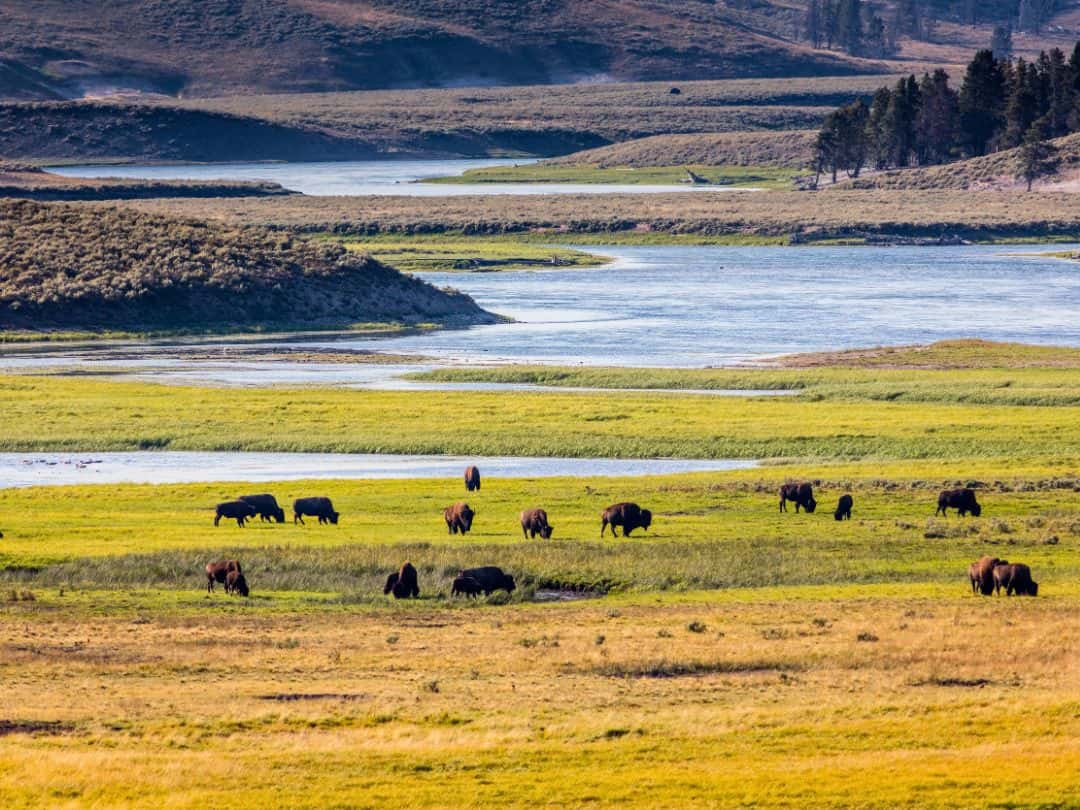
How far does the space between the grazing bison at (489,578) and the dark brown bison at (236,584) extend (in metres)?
3.74

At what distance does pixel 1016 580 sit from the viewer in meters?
32.6

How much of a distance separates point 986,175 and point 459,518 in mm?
140402

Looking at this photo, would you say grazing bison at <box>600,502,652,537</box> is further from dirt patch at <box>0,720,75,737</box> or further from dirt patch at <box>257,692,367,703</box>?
dirt patch at <box>0,720,75,737</box>

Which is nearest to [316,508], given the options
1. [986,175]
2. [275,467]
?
[275,467]

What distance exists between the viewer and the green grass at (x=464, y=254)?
12800cm

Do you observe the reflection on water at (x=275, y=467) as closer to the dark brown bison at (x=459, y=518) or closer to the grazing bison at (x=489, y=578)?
the dark brown bison at (x=459, y=518)

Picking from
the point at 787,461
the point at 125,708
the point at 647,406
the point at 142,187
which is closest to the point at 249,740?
the point at 125,708

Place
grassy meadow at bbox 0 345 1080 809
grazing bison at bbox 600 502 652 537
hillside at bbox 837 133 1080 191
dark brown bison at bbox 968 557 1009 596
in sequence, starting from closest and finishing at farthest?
grassy meadow at bbox 0 345 1080 809 → dark brown bison at bbox 968 557 1009 596 → grazing bison at bbox 600 502 652 537 → hillside at bbox 837 133 1080 191

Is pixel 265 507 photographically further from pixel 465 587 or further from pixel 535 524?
pixel 465 587

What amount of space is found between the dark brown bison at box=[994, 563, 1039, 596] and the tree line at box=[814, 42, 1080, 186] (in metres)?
147

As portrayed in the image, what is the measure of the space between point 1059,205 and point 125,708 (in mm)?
141862

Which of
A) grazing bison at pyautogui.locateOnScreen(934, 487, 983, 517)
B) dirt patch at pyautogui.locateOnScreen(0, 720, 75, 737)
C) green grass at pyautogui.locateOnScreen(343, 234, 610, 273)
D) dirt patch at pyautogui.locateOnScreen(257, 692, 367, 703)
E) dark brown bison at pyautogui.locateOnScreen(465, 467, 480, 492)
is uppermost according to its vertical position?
dirt patch at pyautogui.locateOnScreen(0, 720, 75, 737)

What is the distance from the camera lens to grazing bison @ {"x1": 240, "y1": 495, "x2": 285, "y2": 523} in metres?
41.7

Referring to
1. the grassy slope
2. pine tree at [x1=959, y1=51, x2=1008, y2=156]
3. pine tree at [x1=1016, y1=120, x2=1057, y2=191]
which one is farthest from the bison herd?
pine tree at [x1=959, y1=51, x2=1008, y2=156]
